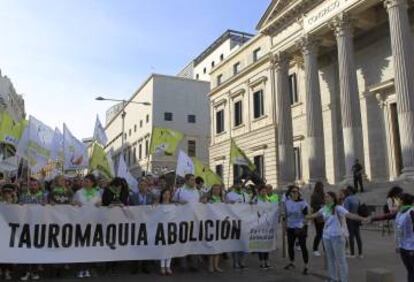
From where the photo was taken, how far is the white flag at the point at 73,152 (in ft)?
48.6

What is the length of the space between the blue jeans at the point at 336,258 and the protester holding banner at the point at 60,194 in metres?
5.11

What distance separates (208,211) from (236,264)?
4.80ft

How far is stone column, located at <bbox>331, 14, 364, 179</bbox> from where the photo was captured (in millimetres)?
24422

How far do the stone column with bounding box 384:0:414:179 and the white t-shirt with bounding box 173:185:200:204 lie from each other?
13.9 m

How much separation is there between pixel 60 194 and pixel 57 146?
17.4ft

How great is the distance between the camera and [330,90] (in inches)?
1211

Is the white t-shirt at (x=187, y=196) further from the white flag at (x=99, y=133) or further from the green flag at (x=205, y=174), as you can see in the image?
the white flag at (x=99, y=133)

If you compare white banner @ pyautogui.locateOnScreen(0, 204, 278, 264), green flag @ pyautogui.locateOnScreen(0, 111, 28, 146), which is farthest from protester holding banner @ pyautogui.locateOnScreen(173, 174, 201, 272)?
green flag @ pyautogui.locateOnScreen(0, 111, 28, 146)

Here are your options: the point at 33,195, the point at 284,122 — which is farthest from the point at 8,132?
the point at 284,122

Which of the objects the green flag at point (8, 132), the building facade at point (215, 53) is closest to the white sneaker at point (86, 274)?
the green flag at point (8, 132)

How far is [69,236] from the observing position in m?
9.16

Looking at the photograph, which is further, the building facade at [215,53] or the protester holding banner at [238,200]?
the building facade at [215,53]

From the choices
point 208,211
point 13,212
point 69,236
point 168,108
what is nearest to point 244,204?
point 208,211

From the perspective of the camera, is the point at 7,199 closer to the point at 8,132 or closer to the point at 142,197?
the point at 142,197
